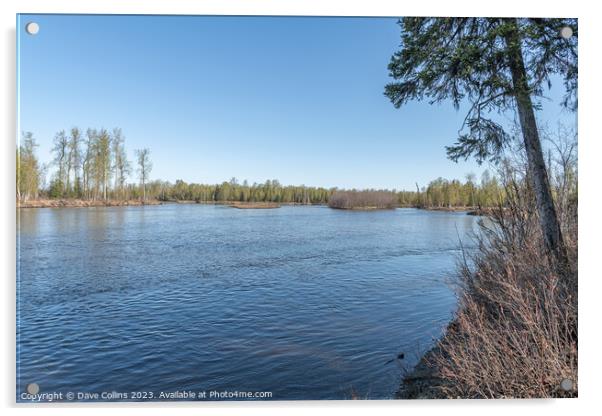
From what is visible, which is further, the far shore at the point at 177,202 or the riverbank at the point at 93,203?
the far shore at the point at 177,202

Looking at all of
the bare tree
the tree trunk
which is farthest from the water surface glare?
the tree trunk

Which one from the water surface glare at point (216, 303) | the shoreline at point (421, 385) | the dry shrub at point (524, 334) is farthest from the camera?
the water surface glare at point (216, 303)

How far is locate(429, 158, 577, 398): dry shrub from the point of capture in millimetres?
3330

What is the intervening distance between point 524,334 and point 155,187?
532cm

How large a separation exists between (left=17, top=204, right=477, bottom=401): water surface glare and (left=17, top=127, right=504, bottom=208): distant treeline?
1.21 feet

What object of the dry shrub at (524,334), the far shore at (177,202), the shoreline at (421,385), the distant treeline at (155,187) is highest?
the distant treeline at (155,187)

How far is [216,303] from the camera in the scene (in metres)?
6.82

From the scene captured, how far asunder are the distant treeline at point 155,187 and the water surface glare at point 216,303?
37 cm

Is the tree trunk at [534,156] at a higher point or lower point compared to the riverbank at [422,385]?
higher

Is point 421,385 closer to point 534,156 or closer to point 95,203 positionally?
point 534,156

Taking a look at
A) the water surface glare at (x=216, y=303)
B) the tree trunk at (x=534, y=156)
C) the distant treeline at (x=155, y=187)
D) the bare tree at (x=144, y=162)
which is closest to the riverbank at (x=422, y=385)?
the water surface glare at (x=216, y=303)

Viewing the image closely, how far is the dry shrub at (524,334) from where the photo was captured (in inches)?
131

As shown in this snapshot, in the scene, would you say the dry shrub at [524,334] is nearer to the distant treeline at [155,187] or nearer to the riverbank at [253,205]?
the distant treeline at [155,187]
